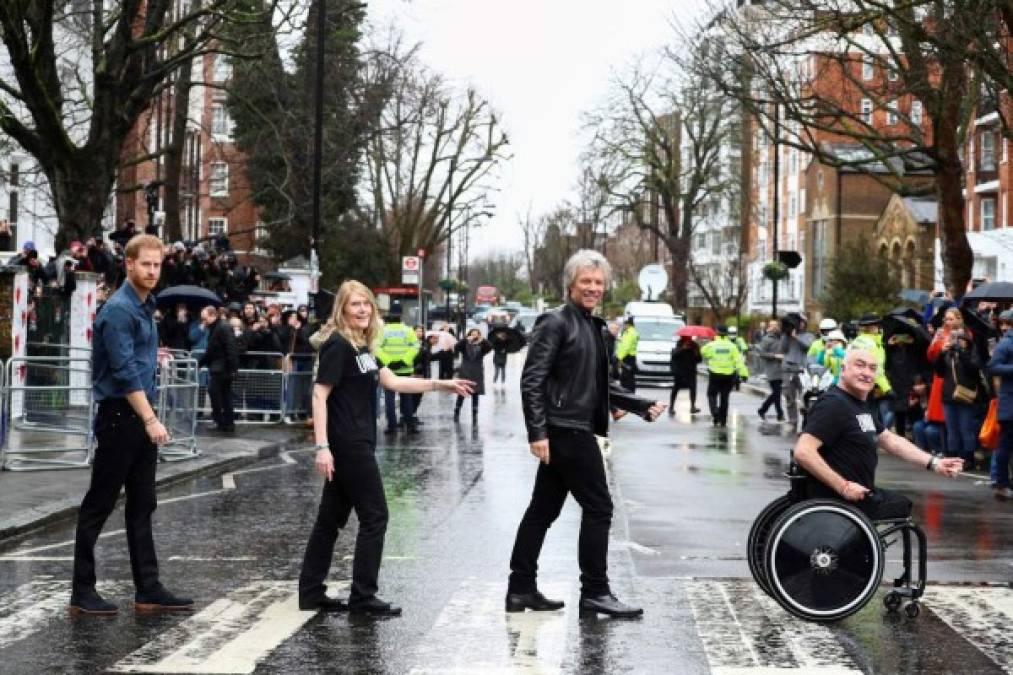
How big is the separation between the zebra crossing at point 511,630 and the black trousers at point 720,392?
1749 centimetres

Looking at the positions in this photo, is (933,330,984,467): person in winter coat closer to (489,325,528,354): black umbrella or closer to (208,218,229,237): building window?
(489,325,528,354): black umbrella

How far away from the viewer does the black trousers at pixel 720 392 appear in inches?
1056

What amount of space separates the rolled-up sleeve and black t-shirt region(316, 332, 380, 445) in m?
0.94

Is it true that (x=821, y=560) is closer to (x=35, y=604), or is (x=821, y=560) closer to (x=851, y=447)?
(x=851, y=447)

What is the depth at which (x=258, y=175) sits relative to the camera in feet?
186

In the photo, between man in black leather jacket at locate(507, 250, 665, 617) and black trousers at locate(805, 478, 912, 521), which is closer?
man in black leather jacket at locate(507, 250, 665, 617)

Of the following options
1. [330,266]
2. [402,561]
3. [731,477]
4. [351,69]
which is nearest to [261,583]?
[402,561]

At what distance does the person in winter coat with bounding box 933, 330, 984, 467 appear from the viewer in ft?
58.2

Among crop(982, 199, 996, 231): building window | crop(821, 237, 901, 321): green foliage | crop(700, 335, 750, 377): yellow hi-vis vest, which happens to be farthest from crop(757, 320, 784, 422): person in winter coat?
crop(982, 199, 996, 231): building window

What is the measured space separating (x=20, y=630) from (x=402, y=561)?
301 cm

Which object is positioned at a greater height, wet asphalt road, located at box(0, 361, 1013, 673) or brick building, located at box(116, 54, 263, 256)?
brick building, located at box(116, 54, 263, 256)

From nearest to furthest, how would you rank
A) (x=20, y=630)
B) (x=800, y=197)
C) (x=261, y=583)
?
(x=20, y=630), (x=261, y=583), (x=800, y=197)

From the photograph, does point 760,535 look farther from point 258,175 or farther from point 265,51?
point 258,175

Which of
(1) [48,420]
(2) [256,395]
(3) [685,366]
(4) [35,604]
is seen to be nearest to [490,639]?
(4) [35,604]
